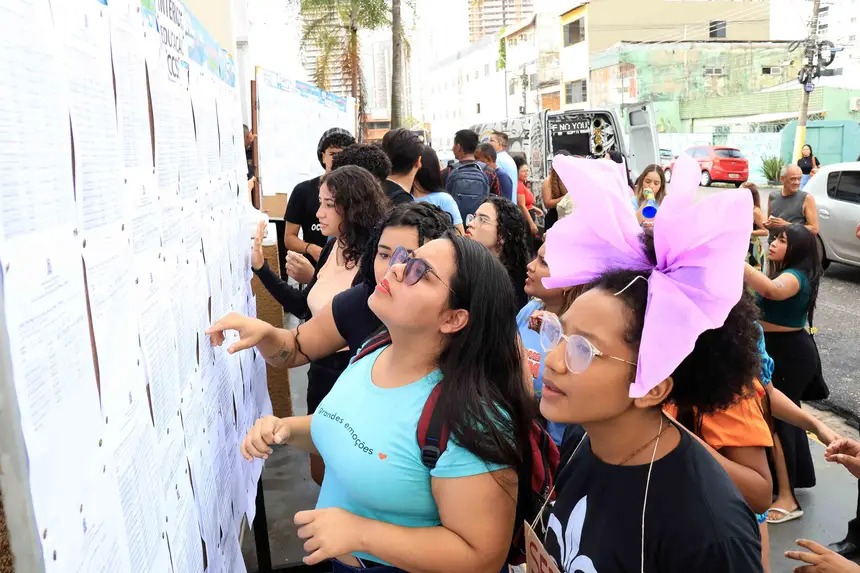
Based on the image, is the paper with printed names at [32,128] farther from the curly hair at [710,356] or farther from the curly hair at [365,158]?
the curly hair at [365,158]

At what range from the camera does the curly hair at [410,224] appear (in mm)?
2438

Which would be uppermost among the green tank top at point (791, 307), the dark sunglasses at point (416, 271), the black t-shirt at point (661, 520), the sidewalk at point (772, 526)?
the dark sunglasses at point (416, 271)

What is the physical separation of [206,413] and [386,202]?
1.75m

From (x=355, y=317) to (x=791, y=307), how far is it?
2685 mm

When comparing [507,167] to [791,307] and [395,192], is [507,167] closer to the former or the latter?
[395,192]

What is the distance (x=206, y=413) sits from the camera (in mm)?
1773

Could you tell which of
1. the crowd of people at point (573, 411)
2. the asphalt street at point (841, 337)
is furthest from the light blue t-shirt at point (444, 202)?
the crowd of people at point (573, 411)

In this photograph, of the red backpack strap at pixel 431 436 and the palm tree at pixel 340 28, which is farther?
the palm tree at pixel 340 28

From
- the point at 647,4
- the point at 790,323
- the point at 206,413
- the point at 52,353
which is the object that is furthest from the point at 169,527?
the point at 647,4

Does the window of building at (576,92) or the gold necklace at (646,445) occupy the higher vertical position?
the window of building at (576,92)

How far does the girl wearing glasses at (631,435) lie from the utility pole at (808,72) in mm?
27469

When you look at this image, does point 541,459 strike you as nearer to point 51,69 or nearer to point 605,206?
point 605,206

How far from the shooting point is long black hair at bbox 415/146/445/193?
5.03 m

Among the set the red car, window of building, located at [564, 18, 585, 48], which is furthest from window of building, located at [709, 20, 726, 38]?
the red car
